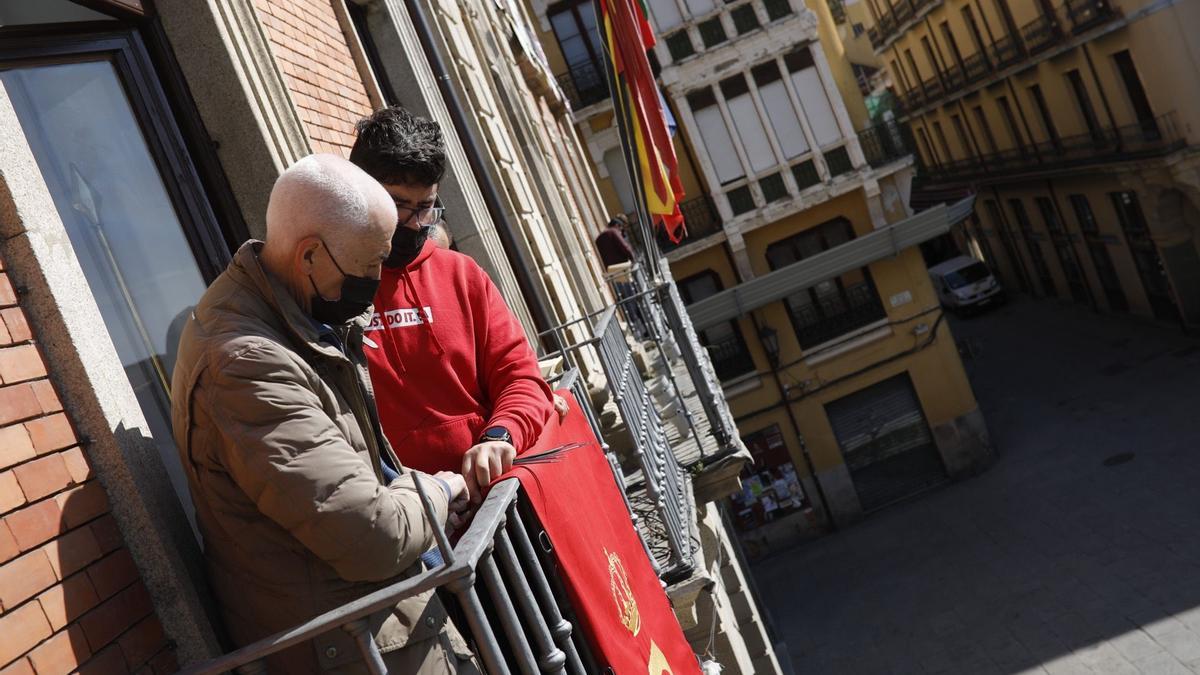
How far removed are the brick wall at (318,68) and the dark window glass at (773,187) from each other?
762 inches

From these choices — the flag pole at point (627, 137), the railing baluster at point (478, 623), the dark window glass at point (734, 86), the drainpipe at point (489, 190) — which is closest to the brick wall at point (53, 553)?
the railing baluster at point (478, 623)

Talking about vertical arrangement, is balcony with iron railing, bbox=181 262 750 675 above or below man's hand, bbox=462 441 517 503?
Result: below

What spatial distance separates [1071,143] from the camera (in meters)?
31.6

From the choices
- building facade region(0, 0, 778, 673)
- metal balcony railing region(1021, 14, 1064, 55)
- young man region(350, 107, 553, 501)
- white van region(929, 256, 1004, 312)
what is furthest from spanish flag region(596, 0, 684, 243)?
white van region(929, 256, 1004, 312)

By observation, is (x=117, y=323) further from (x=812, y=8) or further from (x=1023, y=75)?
(x=1023, y=75)

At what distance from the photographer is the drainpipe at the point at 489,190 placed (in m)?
9.73

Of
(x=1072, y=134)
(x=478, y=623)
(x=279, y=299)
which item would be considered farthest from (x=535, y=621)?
(x=1072, y=134)

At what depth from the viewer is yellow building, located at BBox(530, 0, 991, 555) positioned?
2575 cm

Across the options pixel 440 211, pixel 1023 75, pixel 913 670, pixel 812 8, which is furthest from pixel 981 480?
pixel 440 211

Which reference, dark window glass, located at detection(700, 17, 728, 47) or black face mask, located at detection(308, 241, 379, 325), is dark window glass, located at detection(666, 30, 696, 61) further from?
black face mask, located at detection(308, 241, 379, 325)

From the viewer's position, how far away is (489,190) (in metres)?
10.0

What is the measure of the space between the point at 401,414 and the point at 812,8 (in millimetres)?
25518

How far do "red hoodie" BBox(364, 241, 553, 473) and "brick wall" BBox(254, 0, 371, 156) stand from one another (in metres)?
2.02

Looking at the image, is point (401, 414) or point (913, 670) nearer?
point (401, 414)
